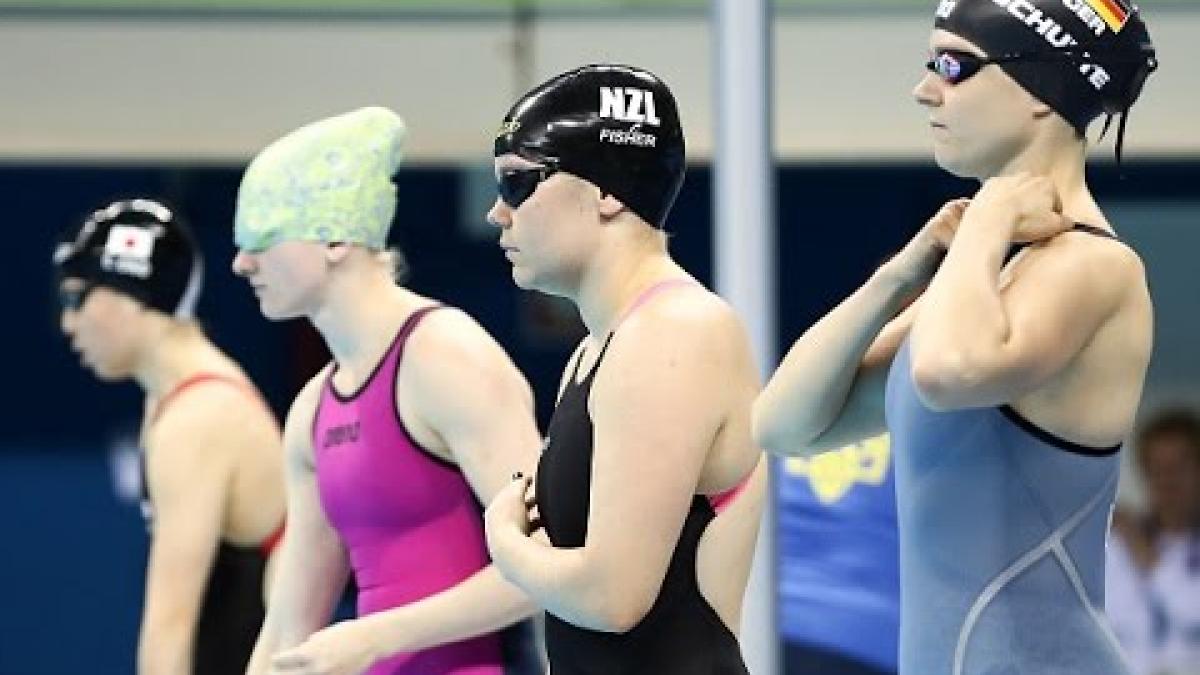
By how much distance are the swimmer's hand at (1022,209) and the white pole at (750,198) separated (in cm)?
172

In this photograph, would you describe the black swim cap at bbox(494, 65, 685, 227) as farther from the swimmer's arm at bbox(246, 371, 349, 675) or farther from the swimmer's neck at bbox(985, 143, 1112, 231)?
the swimmer's arm at bbox(246, 371, 349, 675)

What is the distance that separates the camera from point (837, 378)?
11.0ft

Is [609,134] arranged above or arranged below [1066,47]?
below

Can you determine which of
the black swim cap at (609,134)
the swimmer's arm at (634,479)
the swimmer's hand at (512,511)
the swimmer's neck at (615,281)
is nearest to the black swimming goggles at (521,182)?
the black swim cap at (609,134)

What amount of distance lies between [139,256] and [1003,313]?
10.9 feet

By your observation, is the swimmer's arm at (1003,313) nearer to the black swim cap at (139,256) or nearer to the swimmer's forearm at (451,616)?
the swimmer's forearm at (451,616)

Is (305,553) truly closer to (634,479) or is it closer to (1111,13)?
(634,479)

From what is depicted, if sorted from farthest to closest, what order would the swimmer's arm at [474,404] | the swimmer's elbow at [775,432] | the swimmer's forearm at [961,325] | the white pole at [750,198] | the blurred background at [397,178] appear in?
the blurred background at [397,178] < the white pole at [750,198] < the swimmer's arm at [474,404] < the swimmer's elbow at [775,432] < the swimmer's forearm at [961,325]

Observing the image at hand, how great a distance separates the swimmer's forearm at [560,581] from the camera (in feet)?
10.8

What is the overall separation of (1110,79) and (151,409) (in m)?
3.08

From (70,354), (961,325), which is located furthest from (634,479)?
(70,354)

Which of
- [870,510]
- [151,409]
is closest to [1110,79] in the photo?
[870,510]

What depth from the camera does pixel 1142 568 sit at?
852 cm

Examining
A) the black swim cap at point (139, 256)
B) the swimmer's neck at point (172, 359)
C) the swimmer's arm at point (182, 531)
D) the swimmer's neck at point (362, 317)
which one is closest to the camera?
the swimmer's neck at point (362, 317)
